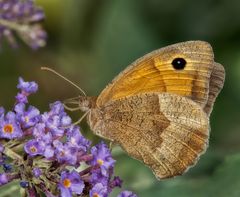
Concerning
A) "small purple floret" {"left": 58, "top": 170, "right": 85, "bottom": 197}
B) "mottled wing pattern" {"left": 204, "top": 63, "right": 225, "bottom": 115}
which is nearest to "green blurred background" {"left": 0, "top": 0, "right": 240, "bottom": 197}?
"mottled wing pattern" {"left": 204, "top": 63, "right": 225, "bottom": 115}

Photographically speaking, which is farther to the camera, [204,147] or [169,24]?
[169,24]

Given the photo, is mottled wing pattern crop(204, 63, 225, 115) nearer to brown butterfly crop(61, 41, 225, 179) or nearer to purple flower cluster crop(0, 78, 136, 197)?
brown butterfly crop(61, 41, 225, 179)

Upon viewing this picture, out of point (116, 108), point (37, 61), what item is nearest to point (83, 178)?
point (116, 108)

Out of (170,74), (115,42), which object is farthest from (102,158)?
(115,42)

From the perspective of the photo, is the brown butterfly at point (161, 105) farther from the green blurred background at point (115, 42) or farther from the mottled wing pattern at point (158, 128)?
the green blurred background at point (115, 42)

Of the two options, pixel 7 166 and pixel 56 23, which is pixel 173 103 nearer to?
pixel 7 166

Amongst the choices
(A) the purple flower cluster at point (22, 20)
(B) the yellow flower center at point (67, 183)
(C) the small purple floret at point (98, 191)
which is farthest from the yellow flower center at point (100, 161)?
(A) the purple flower cluster at point (22, 20)

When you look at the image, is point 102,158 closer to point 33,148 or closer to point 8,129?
point 33,148

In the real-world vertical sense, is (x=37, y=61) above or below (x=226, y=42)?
below

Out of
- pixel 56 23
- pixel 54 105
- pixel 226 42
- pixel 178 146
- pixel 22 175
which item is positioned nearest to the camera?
pixel 22 175

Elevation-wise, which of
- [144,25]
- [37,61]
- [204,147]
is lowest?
[37,61]
